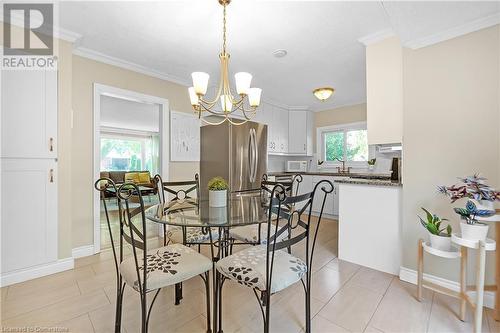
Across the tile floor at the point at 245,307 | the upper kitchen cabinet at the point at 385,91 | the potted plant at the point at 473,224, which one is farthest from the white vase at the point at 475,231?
the upper kitchen cabinet at the point at 385,91

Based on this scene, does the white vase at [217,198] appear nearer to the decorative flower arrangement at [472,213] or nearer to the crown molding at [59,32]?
the decorative flower arrangement at [472,213]

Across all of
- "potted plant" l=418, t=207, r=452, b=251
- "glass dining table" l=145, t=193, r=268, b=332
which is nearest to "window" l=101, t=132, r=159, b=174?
"glass dining table" l=145, t=193, r=268, b=332

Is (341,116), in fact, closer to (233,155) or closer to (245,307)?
(233,155)

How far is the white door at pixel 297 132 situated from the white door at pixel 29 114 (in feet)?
13.5

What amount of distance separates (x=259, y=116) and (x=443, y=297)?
11.9 ft

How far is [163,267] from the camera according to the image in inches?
50.5

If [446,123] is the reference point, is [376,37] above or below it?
above

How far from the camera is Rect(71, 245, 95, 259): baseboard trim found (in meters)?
2.53

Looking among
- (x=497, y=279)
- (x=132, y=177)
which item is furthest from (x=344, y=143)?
(x=132, y=177)

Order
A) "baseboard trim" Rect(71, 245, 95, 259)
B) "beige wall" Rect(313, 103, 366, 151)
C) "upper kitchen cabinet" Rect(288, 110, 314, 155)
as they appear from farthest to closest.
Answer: "upper kitchen cabinet" Rect(288, 110, 314, 155) → "beige wall" Rect(313, 103, 366, 151) → "baseboard trim" Rect(71, 245, 95, 259)

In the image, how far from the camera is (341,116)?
496 cm

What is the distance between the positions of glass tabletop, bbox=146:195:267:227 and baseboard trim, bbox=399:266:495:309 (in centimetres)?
145

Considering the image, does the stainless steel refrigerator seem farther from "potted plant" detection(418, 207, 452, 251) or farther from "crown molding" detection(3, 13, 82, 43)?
"potted plant" detection(418, 207, 452, 251)

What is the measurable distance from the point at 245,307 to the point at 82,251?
2.10 metres
